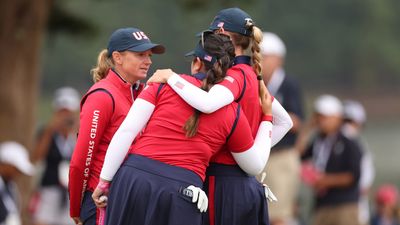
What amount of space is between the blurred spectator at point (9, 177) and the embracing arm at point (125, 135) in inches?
137

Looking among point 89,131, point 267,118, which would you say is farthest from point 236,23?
point 89,131

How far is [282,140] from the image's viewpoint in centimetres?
1133

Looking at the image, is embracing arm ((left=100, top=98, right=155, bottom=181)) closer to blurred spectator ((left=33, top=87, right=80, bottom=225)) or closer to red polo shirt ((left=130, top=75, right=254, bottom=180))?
red polo shirt ((left=130, top=75, right=254, bottom=180))

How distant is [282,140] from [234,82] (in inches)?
191

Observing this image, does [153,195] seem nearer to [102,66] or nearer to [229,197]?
[229,197]

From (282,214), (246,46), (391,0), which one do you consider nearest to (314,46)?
(391,0)

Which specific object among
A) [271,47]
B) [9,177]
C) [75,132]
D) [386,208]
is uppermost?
[271,47]

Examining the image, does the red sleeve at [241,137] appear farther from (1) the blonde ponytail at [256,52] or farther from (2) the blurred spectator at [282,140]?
(2) the blurred spectator at [282,140]

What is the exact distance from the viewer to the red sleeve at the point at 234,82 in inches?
255

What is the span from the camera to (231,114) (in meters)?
6.48

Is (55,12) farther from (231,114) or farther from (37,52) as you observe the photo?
(231,114)

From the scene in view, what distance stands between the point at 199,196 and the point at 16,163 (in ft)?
15.9

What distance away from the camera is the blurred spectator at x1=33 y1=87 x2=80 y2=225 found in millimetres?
14219

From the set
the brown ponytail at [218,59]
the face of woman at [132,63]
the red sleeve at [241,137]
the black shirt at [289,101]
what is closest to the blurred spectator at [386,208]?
the black shirt at [289,101]
